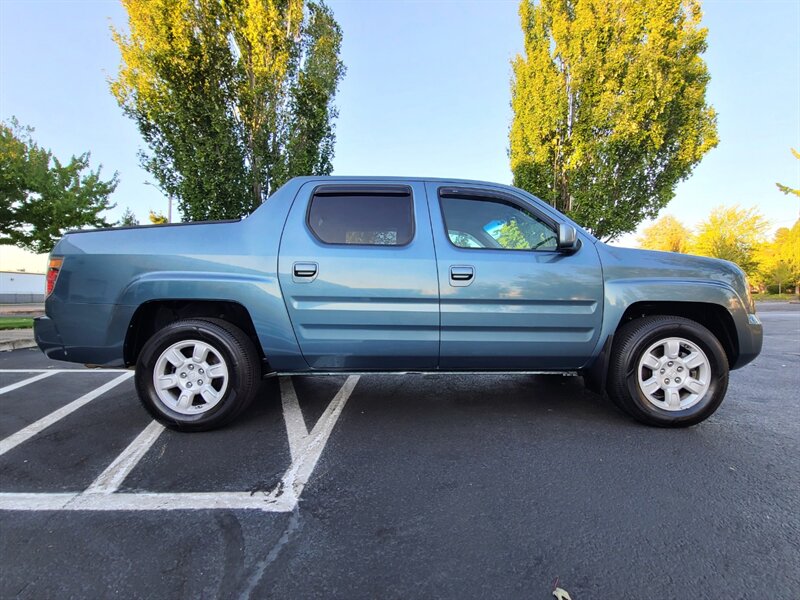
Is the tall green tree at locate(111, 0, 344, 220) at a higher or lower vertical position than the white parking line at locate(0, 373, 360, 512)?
higher

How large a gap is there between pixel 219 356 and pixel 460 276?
1.88m

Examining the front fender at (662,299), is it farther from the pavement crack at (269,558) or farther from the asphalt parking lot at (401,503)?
the pavement crack at (269,558)

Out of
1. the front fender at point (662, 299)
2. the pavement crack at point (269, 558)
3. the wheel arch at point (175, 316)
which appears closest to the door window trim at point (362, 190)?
the wheel arch at point (175, 316)

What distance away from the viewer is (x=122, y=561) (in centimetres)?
163

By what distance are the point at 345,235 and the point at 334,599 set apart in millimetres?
2297

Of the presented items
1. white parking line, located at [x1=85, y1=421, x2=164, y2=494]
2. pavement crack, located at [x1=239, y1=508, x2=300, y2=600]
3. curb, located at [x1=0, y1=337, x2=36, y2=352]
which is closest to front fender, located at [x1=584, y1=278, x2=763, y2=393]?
pavement crack, located at [x1=239, y1=508, x2=300, y2=600]

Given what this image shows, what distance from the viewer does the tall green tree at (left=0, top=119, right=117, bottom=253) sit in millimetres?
14102

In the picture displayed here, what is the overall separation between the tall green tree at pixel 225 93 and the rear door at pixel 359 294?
9.63 metres

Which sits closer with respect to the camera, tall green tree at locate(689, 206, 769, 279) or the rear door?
the rear door

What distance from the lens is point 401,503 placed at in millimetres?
2041

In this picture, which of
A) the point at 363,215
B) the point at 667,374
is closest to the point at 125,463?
the point at 363,215

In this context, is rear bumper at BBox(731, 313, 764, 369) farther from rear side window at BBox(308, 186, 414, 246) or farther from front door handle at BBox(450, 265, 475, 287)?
A: rear side window at BBox(308, 186, 414, 246)

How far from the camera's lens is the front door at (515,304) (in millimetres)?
2930

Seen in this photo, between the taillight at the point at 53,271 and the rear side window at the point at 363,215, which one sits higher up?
the rear side window at the point at 363,215
